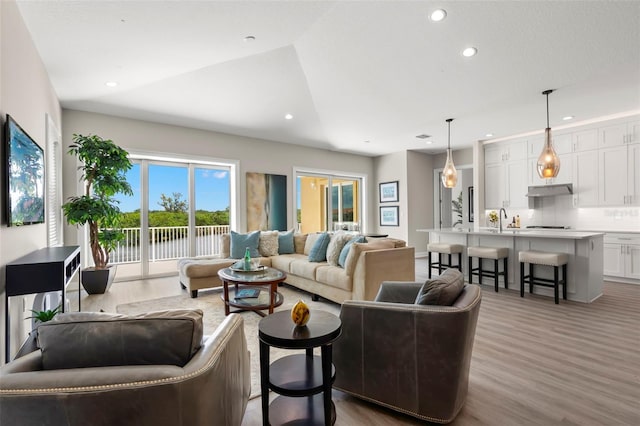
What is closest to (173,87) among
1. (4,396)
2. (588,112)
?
(4,396)

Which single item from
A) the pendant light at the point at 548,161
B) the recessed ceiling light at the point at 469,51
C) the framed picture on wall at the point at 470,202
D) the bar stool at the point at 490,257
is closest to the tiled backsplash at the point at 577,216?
the framed picture on wall at the point at 470,202

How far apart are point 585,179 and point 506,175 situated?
1291mm

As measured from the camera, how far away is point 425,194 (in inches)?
322

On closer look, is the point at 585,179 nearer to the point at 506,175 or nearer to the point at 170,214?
the point at 506,175

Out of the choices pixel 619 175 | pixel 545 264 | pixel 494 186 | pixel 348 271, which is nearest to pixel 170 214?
pixel 348 271

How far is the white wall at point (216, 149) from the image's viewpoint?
482cm

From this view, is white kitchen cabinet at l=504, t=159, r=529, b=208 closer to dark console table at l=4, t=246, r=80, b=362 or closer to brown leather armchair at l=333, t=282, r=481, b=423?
brown leather armchair at l=333, t=282, r=481, b=423

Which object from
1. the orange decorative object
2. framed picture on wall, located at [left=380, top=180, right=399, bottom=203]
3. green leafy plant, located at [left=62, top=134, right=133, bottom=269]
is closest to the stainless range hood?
framed picture on wall, located at [left=380, top=180, right=399, bottom=203]

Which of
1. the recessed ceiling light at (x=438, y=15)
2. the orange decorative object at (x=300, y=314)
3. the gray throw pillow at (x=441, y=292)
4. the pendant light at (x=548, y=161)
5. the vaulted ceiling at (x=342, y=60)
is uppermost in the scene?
the recessed ceiling light at (x=438, y=15)

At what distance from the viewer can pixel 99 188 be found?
4.22 meters

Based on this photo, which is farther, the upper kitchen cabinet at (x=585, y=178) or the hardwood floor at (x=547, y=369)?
the upper kitchen cabinet at (x=585, y=178)

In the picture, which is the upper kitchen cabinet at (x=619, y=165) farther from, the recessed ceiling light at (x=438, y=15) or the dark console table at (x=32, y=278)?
the dark console table at (x=32, y=278)

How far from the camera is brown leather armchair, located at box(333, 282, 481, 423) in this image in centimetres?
168

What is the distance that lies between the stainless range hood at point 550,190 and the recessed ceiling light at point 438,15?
4334 millimetres
